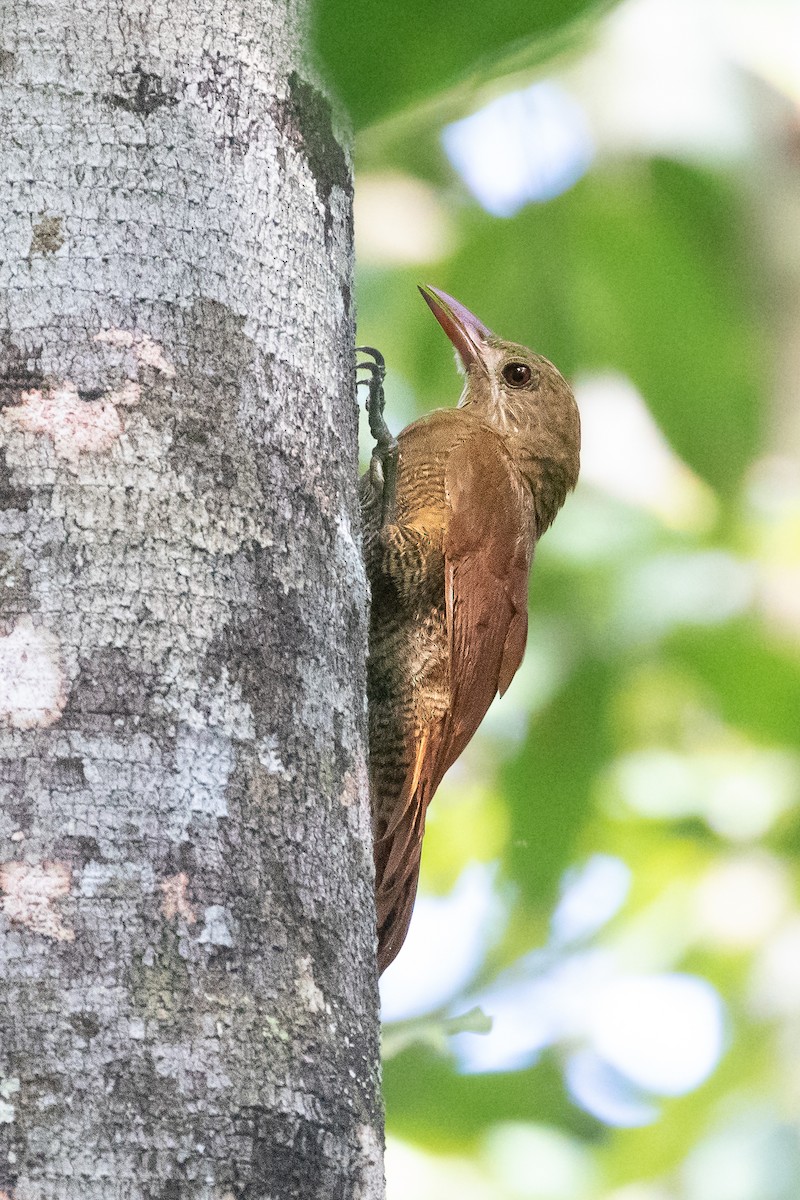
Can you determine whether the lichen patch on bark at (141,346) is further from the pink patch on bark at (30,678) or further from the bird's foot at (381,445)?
the bird's foot at (381,445)

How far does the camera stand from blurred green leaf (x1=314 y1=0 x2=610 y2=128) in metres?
0.47

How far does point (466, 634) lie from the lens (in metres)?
2.85

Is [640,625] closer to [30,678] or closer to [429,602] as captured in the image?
[429,602]

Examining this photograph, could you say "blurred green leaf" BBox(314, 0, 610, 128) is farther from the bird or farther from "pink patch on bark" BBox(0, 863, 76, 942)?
the bird

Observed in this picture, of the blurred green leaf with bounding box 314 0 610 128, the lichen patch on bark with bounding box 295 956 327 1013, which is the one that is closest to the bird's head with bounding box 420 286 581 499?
the lichen patch on bark with bounding box 295 956 327 1013

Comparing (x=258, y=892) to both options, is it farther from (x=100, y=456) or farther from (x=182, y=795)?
(x=100, y=456)

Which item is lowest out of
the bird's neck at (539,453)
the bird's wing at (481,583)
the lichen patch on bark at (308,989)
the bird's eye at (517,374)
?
the lichen patch on bark at (308,989)

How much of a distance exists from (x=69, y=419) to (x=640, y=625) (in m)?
2.86

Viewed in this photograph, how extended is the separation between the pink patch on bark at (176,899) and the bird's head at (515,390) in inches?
98.0

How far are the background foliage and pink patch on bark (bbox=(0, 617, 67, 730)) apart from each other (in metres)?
1.18

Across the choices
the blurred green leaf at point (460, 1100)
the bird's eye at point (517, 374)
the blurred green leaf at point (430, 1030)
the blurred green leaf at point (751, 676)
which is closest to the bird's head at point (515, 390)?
the bird's eye at point (517, 374)

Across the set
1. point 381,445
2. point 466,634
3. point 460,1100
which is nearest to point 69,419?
point 466,634

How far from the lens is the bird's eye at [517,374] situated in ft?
12.0

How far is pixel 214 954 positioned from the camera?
1156 mm
